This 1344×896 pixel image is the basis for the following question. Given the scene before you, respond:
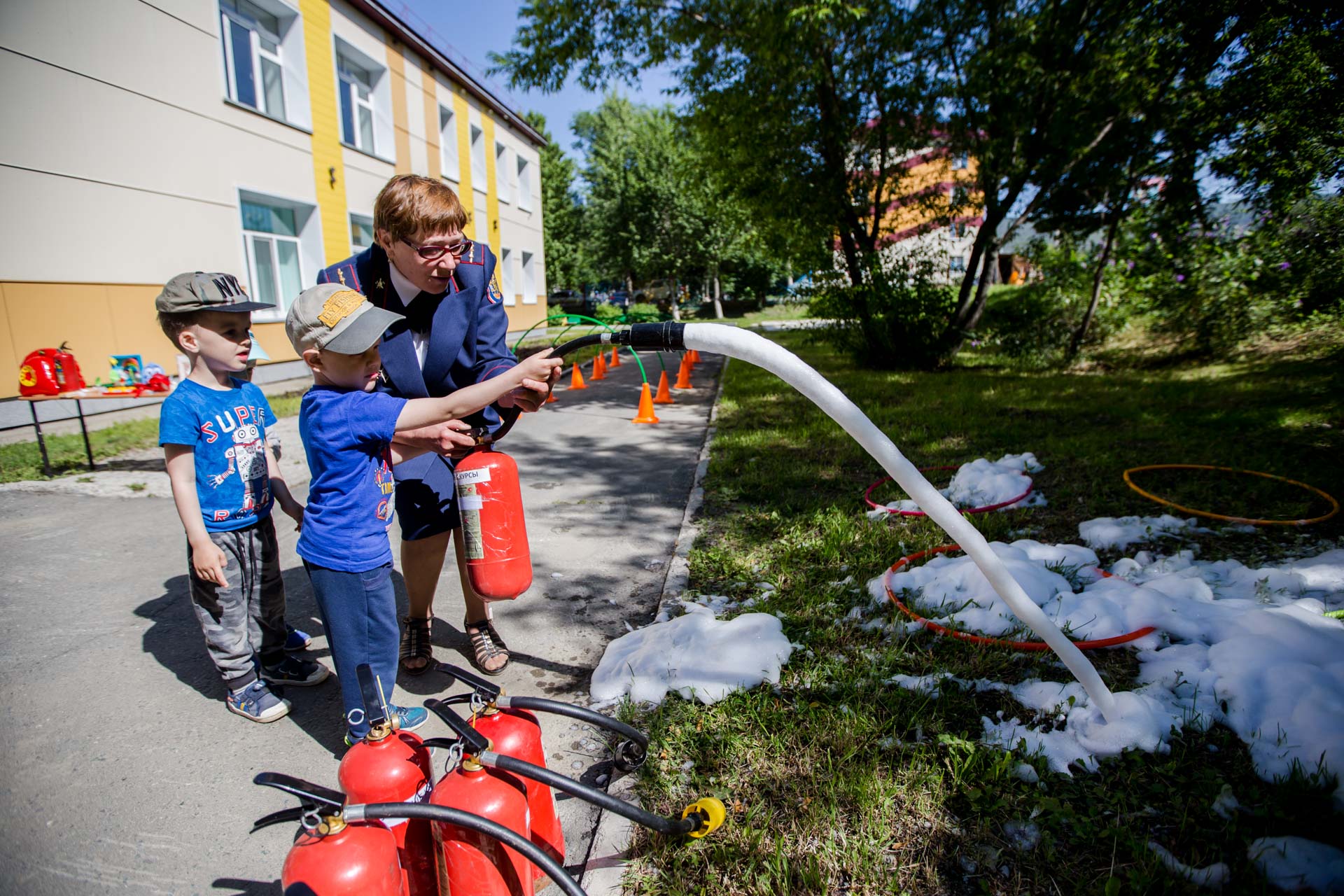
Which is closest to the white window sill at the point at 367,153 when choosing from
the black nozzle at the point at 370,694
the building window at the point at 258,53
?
the building window at the point at 258,53

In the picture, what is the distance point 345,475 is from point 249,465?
2.55 feet

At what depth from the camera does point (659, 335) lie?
1.81 metres

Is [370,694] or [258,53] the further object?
[258,53]

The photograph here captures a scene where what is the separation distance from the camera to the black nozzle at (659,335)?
5.88ft

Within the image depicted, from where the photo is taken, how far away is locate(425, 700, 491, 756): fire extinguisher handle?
1.47 m

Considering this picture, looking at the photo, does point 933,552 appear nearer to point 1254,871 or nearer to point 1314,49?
point 1254,871

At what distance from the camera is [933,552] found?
11.5ft

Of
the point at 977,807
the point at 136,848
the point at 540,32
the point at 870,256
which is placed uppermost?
the point at 540,32

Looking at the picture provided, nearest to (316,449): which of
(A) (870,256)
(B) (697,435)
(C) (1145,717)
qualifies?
(C) (1145,717)

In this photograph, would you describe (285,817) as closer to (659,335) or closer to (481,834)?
(481,834)

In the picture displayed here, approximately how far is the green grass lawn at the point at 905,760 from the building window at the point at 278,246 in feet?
32.5

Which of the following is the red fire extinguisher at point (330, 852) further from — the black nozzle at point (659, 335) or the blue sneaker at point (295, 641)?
the blue sneaker at point (295, 641)

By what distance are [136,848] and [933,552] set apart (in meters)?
3.39

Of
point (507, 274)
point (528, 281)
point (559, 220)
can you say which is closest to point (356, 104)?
point (507, 274)
